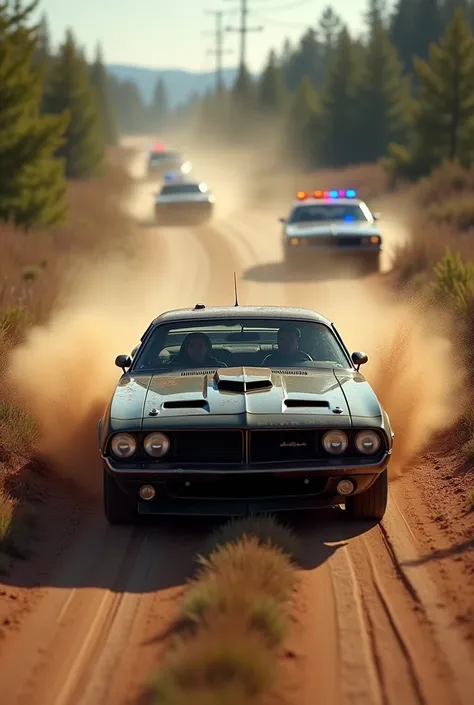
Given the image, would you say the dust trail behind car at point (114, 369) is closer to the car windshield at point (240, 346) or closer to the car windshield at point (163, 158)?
the car windshield at point (240, 346)

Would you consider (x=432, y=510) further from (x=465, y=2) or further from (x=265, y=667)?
(x=465, y=2)

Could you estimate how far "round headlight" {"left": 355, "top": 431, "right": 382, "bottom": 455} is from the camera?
8086 mm

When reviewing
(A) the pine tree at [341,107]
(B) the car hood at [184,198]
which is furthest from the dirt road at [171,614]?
(A) the pine tree at [341,107]

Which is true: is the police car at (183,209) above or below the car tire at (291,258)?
below

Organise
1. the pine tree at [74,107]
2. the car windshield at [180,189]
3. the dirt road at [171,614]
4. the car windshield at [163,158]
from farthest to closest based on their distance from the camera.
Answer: the car windshield at [163,158], the pine tree at [74,107], the car windshield at [180,189], the dirt road at [171,614]

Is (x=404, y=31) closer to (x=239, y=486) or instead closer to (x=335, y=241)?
(x=335, y=241)

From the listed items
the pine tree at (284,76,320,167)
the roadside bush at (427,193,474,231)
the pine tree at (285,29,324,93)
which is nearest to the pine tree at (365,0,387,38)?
the pine tree at (285,29,324,93)

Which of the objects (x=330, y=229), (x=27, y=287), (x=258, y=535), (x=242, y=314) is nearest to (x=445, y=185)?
(x=330, y=229)

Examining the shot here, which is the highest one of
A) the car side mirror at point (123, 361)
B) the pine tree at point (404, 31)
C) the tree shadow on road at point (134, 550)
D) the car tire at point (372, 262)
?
the car side mirror at point (123, 361)

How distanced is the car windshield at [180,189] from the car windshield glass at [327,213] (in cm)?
1591

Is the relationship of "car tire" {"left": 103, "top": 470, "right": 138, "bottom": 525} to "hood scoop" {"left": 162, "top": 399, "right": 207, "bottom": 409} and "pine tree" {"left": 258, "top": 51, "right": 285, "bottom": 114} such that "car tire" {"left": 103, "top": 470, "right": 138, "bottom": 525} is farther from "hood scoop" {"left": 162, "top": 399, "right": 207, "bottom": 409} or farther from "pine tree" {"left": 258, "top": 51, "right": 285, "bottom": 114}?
"pine tree" {"left": 258, "top": 51, "right": 285, "bottom": 114}

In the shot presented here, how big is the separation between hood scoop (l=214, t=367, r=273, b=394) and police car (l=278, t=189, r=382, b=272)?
17741mm

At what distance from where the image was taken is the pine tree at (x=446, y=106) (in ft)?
171

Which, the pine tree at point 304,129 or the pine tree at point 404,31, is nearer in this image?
the pine tree at point 304,129
